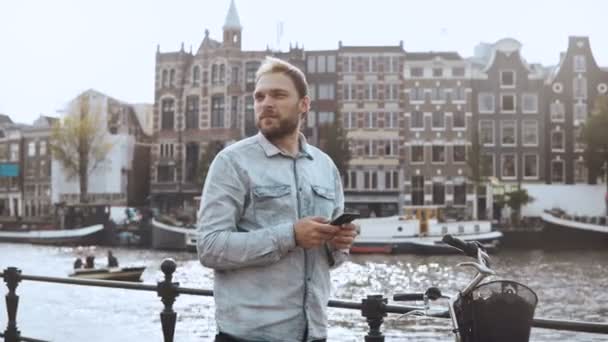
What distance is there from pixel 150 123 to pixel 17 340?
162 ft

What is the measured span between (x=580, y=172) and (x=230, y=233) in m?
41.1

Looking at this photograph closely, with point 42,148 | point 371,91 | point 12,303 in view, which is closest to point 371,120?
point 371,91

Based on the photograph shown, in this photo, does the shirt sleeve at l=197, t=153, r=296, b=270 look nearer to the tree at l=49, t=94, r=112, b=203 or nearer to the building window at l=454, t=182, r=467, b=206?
the building window at l=454, t=182, r=467, b=206

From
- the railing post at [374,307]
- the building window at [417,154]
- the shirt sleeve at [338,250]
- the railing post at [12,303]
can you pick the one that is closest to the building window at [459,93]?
the building window at [417,154]

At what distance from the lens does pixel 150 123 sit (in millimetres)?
53281

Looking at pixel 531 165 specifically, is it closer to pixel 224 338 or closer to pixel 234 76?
pixel 234 76

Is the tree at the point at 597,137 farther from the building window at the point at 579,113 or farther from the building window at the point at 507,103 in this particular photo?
the building window at the point at 507,103

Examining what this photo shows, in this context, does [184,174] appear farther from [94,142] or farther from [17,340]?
[17,340]

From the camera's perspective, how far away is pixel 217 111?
150 ft

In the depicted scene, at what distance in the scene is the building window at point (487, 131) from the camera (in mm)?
40562

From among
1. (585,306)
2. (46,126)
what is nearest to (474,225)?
(585,306)

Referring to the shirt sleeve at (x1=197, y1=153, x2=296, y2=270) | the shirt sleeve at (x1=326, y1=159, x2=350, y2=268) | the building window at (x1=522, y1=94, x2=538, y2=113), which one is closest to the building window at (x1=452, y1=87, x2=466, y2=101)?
the building window at (x1=522, y1=94, x2=538, y2=113)

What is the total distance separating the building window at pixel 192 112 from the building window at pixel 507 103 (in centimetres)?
1791

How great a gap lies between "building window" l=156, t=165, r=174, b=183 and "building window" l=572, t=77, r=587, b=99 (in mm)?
23196
